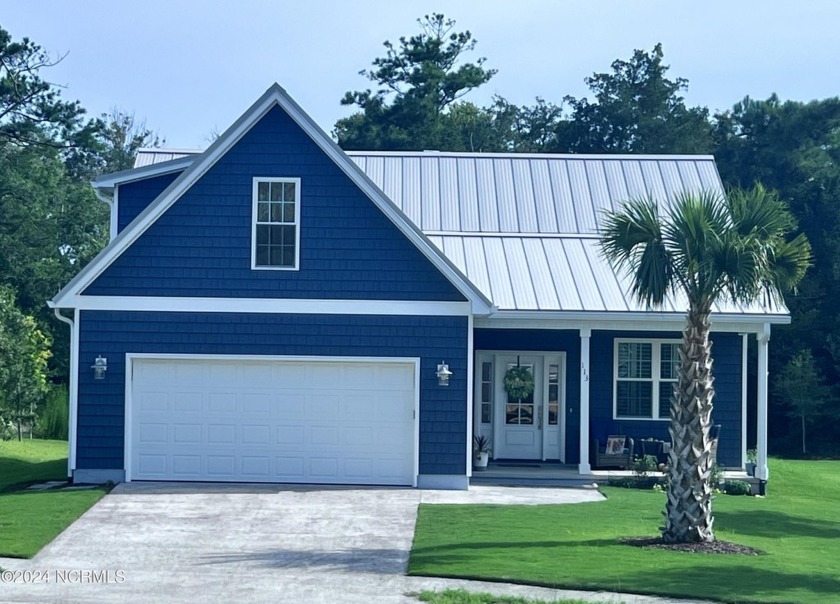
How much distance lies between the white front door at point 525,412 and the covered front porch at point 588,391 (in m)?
0.02

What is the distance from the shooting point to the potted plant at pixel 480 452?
A: 21.8m

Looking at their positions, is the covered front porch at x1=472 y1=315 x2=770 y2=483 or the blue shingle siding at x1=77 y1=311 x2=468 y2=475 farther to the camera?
the covered front porch at x1=472 y1=315 x2=770 y2=483

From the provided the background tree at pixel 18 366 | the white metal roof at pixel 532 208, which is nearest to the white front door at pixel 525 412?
the white metal roof at pixel 532 208

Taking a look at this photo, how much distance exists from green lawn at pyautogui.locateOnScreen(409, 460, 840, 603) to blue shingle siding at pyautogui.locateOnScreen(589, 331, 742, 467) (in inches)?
87.4

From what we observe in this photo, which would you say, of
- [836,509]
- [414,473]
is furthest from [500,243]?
[836,509]

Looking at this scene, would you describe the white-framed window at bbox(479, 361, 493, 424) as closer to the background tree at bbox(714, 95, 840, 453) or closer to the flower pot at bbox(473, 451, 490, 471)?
the flower pot at bbox(473, 451, 490, 471)

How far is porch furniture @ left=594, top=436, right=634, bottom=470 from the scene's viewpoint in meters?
Answer: 21.7

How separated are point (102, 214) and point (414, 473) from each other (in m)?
23.7

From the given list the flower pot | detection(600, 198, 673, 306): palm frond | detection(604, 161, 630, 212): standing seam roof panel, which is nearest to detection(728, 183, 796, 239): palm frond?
detection(600, 198, 673, 306): palm frond

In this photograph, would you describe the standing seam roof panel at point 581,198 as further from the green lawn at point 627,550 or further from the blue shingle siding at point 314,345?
the green lawn at point 627,550

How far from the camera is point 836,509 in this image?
20.1 metres

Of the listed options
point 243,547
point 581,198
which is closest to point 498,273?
point 581,198

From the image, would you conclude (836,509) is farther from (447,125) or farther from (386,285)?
(447,125)

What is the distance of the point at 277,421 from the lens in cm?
1984
